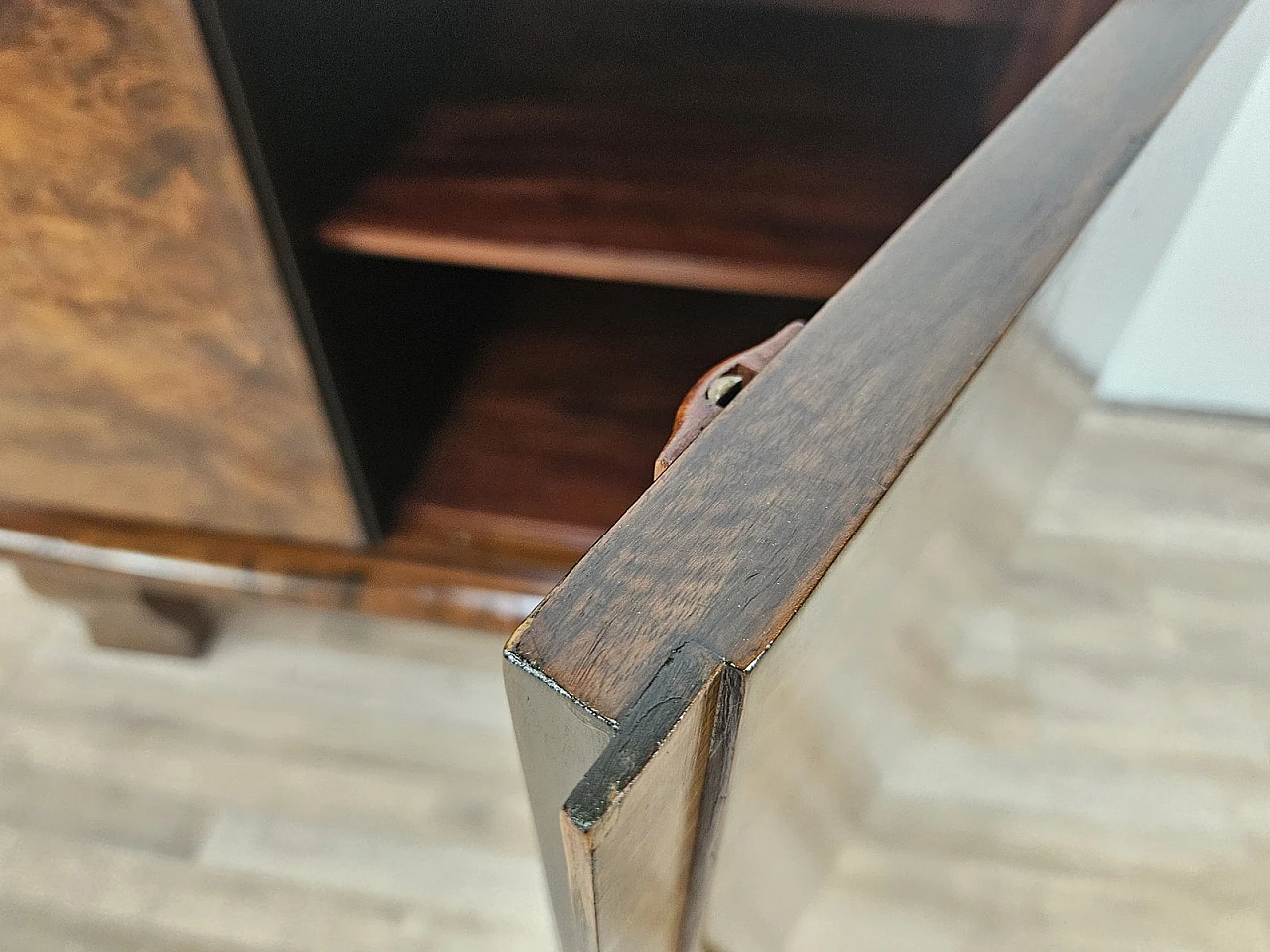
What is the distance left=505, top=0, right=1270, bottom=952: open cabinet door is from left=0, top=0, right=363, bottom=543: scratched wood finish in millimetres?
319

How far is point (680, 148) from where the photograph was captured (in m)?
0.59

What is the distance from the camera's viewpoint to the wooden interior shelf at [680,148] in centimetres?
51

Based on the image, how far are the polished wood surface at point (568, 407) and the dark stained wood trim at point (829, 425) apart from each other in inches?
15.4

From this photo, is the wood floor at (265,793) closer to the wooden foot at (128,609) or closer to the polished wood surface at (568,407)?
the wooden foot at (128,609)

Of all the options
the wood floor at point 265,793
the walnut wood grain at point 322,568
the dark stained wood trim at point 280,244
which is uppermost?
the dark stained wood trim at point 280,244

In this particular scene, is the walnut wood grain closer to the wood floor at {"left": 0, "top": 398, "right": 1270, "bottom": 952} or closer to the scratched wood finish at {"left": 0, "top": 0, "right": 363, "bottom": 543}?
the scratched wood finish at {"left": 0, "top": 0, "right": 363, "bottom": 543}

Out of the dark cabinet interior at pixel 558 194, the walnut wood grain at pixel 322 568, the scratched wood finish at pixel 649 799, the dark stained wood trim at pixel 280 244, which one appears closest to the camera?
the scratched wood finish at pixel 649 799

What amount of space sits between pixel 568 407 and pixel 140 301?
294 millimetres

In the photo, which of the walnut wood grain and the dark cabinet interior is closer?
the dark cabinet interior

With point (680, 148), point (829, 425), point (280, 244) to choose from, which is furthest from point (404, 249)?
point (829, 425)

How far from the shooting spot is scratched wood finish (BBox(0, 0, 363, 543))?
410mm

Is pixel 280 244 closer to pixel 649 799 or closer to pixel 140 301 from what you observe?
pixel 140 301

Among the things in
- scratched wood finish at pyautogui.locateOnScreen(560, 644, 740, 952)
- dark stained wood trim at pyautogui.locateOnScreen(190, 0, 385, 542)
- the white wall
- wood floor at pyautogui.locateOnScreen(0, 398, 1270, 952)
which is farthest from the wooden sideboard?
scratched wood finish at pyautogui.locateOnScreen(560, 644, 740, 952)

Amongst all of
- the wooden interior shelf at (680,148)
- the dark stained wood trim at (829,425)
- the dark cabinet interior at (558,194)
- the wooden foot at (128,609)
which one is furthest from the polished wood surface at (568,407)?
the dark stained wood trim at (829,425)
